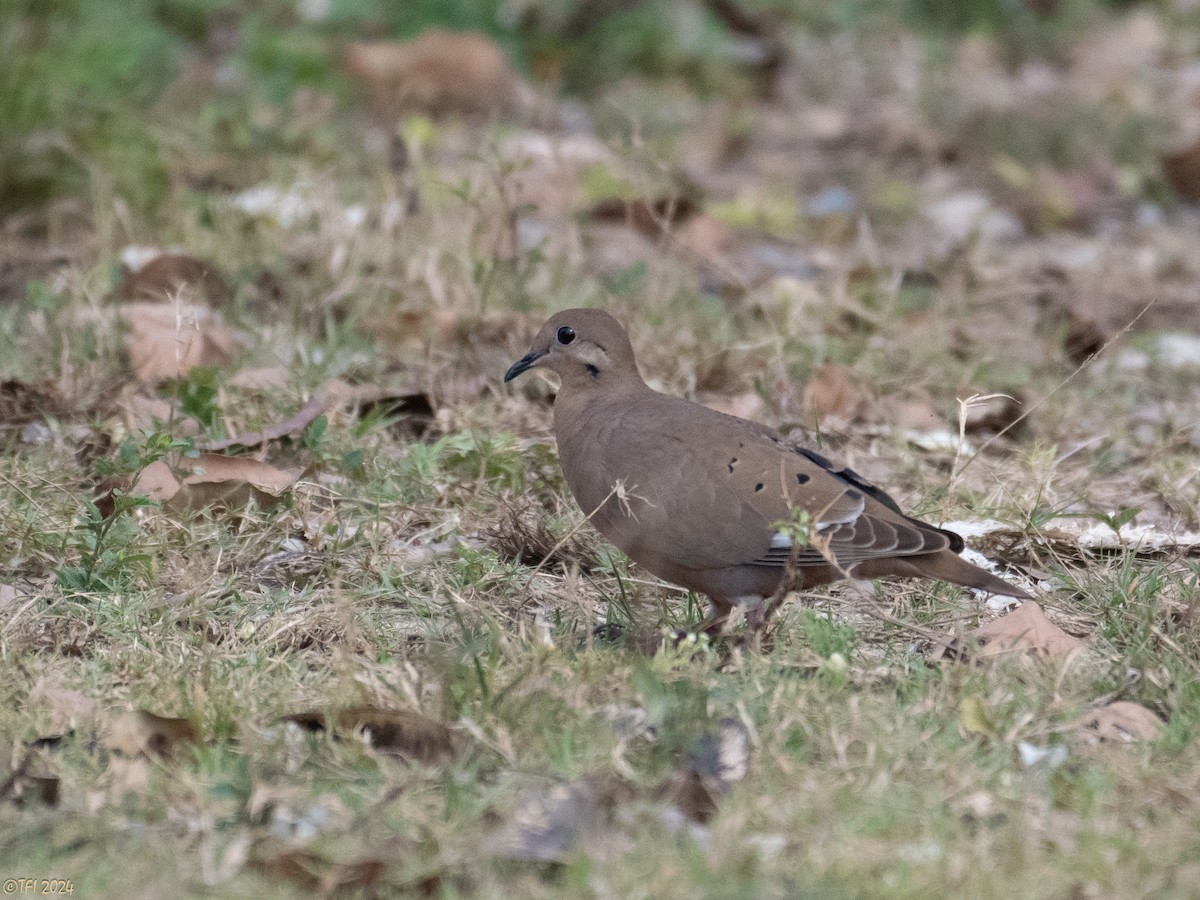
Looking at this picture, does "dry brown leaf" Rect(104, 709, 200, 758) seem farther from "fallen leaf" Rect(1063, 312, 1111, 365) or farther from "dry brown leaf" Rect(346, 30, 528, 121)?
"dry brown leaf" Rect(346, 30, 528, 121)

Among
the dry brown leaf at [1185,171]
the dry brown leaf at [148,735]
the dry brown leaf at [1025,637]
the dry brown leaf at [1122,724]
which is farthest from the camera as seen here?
the dry brown leaf at [1185,171]

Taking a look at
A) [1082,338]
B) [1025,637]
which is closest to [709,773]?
[1025,637]

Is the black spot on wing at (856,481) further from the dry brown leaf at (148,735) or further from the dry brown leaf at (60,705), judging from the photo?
the dry brown leaf at (60,705)

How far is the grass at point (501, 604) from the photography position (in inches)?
103

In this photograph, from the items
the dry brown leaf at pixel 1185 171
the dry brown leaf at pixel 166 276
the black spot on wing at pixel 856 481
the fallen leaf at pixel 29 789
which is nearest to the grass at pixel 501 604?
the fallen leaf at pixel 29 789

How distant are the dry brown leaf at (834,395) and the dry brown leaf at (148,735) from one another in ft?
8.02

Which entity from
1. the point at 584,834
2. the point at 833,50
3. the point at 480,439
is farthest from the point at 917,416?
the point at 833,50

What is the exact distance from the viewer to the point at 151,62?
751 cm

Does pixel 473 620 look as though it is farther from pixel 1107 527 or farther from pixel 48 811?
pixel 1107 527

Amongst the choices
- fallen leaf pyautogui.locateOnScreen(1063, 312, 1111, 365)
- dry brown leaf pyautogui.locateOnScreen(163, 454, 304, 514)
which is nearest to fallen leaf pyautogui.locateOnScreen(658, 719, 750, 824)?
dry brown leaf pyautogui.locateOnScreen(163, 454, 304, 514)

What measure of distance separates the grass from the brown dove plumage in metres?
0.14

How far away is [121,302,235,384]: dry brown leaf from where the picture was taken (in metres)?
4.78

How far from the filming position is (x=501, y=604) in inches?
148

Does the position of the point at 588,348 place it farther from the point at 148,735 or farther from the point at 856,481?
the point at 148,735
